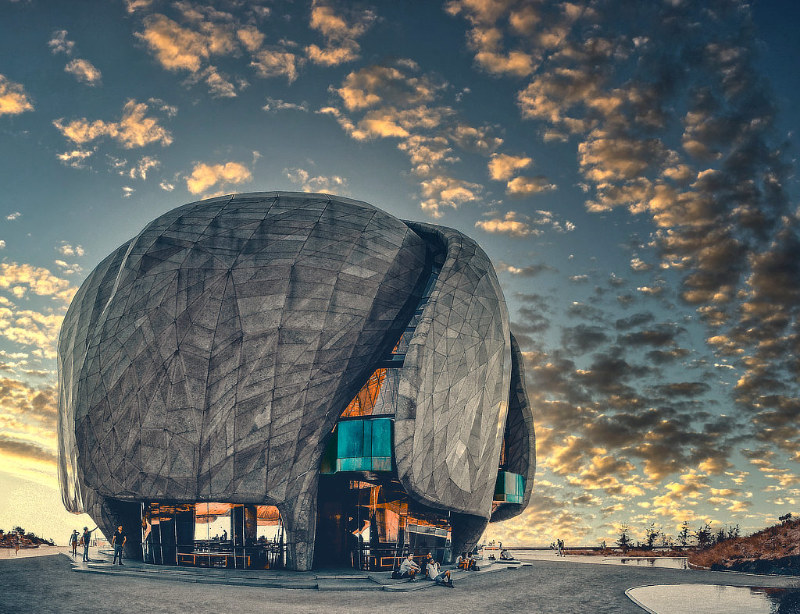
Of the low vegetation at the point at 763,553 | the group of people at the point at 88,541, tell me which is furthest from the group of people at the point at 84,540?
the low vegetation at the point at 763,553

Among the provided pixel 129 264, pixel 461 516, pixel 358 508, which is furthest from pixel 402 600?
pixel 129 264

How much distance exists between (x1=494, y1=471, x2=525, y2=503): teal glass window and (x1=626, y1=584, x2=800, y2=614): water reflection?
22045 millimetres

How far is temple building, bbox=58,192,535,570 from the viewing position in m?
39.8

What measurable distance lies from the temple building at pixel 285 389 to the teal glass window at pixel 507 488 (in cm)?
721

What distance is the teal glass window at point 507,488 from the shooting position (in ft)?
182

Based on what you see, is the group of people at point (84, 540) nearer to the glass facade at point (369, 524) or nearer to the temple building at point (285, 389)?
the temple building at point (285, 389)

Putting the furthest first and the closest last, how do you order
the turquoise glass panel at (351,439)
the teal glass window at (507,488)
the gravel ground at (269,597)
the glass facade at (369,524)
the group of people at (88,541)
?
1. the teal glass window at (507,488)
2. the glass facade at (369,524)
3. the turquoise glass panel at (351,439)
4. the group of people at (88,541)
5. the gravel ground at (269,597)

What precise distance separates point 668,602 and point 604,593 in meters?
4.15

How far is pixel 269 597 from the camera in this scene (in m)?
26.0

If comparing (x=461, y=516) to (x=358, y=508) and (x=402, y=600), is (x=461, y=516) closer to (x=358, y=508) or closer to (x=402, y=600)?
(x=358, y=508)

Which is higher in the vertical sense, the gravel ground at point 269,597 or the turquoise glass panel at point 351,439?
the turquoise glass panel at point 351,439

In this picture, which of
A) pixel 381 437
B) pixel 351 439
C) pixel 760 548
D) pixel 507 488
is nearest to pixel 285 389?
pixel 351 439

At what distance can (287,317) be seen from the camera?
136ft

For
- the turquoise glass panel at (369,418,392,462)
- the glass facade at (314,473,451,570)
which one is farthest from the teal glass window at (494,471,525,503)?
the turquoise glass panel at (369,418,392,462)
